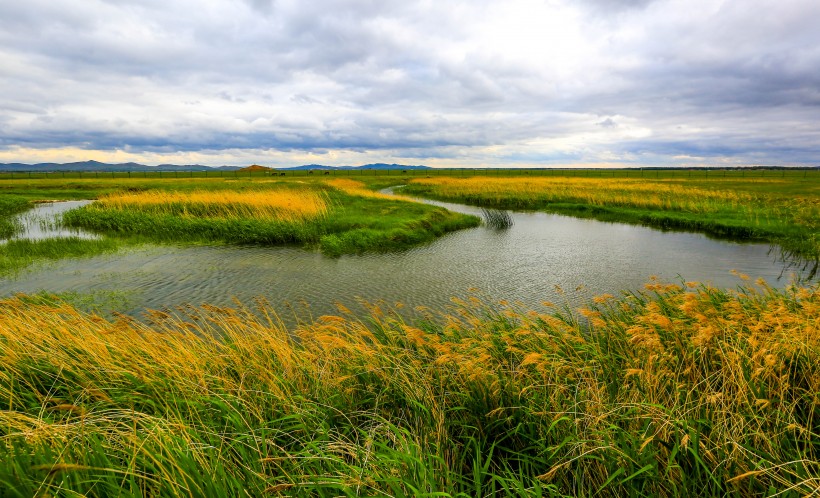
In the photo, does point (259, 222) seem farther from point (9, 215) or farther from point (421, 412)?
point (9, 215)

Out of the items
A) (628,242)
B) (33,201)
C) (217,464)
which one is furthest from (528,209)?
(33,201)

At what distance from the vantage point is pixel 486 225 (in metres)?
26.3

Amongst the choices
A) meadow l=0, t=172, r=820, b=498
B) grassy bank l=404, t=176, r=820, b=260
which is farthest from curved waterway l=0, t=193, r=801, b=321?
meadow l=0, t=172, r=820, b=498

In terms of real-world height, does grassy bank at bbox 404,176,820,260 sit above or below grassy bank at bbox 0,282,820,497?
above

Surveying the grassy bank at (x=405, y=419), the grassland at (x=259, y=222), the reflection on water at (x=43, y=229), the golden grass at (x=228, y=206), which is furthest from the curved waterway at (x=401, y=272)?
the reflection on water at (x=43, y=229)

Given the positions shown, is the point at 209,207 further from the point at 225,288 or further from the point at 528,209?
the point at 528,209

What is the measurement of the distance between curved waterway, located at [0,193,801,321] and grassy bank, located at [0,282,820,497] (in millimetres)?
4396

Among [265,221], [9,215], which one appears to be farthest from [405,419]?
[9,215]

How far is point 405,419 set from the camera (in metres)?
4.45

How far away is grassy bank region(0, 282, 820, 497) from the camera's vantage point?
118 inches

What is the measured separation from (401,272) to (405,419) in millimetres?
9862

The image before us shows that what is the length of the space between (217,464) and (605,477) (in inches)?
130

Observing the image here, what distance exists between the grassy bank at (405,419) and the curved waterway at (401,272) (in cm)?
440

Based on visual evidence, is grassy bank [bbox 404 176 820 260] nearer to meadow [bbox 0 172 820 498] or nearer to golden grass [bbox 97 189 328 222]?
meadow [bbox 0 172 820 498]
